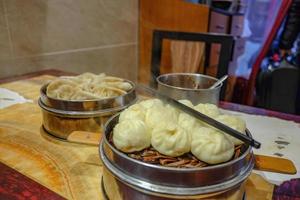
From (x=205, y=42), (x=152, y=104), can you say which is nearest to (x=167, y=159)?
(x=152, y=104)

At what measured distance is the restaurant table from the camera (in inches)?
19.4

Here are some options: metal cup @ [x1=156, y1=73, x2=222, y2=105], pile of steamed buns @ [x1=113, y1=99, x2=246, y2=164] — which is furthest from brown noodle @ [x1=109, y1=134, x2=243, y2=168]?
metal cup @ [x1=156, y1=73, x2=222, y2=105]

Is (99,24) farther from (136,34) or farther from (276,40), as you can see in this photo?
(276,40)

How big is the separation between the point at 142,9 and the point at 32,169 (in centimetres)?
209

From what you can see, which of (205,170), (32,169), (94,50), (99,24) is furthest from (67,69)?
(205,170)

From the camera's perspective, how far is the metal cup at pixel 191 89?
0.70 metres

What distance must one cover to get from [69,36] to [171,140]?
163 cm

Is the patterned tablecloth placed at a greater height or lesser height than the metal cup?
lesser

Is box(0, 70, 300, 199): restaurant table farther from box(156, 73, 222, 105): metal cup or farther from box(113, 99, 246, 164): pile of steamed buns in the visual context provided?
box(156, 73, 222, 105): metal cup

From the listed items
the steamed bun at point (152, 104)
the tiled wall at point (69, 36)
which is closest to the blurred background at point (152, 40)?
the tiled wall at point (69, 36)

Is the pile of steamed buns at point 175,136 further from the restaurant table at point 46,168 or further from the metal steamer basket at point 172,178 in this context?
the restaurant table at point 46,168

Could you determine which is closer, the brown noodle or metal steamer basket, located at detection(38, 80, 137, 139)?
the brown noodle

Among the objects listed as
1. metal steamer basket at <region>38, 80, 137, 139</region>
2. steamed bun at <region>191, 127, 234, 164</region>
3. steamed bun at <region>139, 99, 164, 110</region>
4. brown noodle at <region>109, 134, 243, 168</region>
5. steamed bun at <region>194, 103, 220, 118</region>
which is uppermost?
steamed bun at <region>139, 99, 164, 110</region>

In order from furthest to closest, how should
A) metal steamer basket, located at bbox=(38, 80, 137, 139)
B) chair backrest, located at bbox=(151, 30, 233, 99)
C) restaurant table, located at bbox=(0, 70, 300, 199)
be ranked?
1. chair backrest, located at bbox=(151, 30, 233, 99)
2. metal steamer basket, located at bbox=(38, 80, 137, 139)
3. restaurant table, located at bbox=(0, 70, 300, 199)
